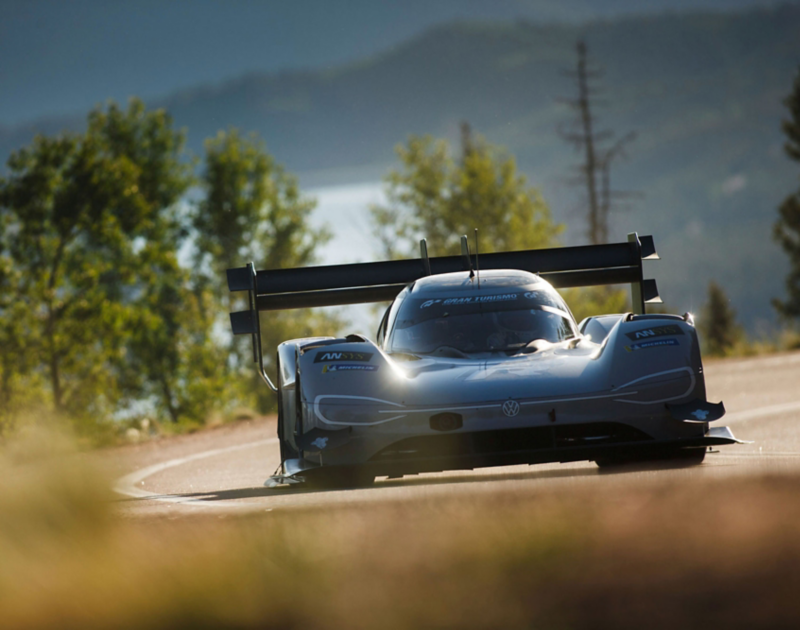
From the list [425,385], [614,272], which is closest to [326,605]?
[425,385]

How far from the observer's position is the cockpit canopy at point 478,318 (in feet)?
25.8

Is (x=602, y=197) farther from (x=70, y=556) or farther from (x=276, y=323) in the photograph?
(x=70, y=556)

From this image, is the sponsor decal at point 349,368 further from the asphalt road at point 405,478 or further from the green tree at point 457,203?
the green tree at point 457,203

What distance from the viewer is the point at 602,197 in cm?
7075

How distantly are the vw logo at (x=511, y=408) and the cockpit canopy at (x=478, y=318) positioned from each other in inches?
61.8

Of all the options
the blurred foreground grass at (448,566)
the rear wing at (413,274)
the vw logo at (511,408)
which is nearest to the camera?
the blurred foreground grass at (448,566)

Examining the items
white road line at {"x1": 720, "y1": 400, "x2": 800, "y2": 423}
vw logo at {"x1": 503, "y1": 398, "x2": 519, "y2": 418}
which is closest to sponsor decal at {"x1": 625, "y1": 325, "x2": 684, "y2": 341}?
vw logo at {"x1": 503, "y1": 398, "x2": 519, "y2": 418}

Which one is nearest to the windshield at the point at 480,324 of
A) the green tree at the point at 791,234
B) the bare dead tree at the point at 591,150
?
the green tree at the point at 791,234

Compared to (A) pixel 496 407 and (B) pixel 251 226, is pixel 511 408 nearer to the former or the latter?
(A) pixel 496 407

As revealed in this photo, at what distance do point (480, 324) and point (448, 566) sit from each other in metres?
5.48

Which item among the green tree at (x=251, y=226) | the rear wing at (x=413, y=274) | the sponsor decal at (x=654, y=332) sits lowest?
the sponsor decal at (x=654, y=332)

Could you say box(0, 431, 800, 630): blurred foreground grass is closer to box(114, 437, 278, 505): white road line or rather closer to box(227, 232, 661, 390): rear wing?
box(114, 437, 278, 505): white road line

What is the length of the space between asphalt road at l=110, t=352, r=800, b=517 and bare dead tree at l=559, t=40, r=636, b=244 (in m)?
49.1

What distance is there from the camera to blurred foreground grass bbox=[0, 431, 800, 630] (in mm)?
2264
